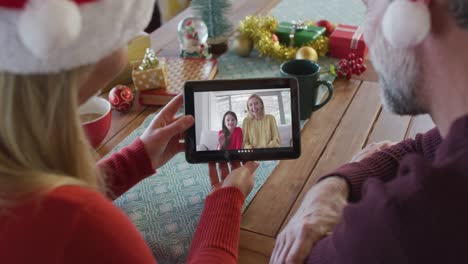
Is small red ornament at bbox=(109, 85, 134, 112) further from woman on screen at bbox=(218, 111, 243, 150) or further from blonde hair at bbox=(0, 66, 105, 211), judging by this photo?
blonde hair at bbox=(0, 66, 105, 211)

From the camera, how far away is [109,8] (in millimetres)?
424

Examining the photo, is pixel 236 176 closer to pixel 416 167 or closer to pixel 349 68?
pixel 416 167

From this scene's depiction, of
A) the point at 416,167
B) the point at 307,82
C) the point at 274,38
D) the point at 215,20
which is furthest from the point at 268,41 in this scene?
the point at 416,167

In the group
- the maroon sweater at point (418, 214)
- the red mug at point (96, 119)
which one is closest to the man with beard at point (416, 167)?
the maroon sweater at point (418, 214)

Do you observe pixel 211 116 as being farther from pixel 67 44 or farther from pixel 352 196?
pixel 67 44

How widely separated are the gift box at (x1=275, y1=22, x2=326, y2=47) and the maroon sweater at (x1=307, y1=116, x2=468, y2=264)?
79cm

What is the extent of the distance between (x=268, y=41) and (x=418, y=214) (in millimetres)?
841

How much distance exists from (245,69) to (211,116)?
44 cm

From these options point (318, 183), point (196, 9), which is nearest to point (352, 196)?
point (318, 183)

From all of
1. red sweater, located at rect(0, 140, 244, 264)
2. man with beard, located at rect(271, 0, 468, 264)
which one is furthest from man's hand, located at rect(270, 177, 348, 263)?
red sweater, located at rect(0, 140, 244, 264)

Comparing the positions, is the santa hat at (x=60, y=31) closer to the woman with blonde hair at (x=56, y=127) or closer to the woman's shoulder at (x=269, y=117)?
the woman with blonde hair at (x=56, y=127)

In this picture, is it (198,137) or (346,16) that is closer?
(198,137)

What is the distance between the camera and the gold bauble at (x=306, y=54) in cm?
117

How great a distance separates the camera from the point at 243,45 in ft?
4.12
